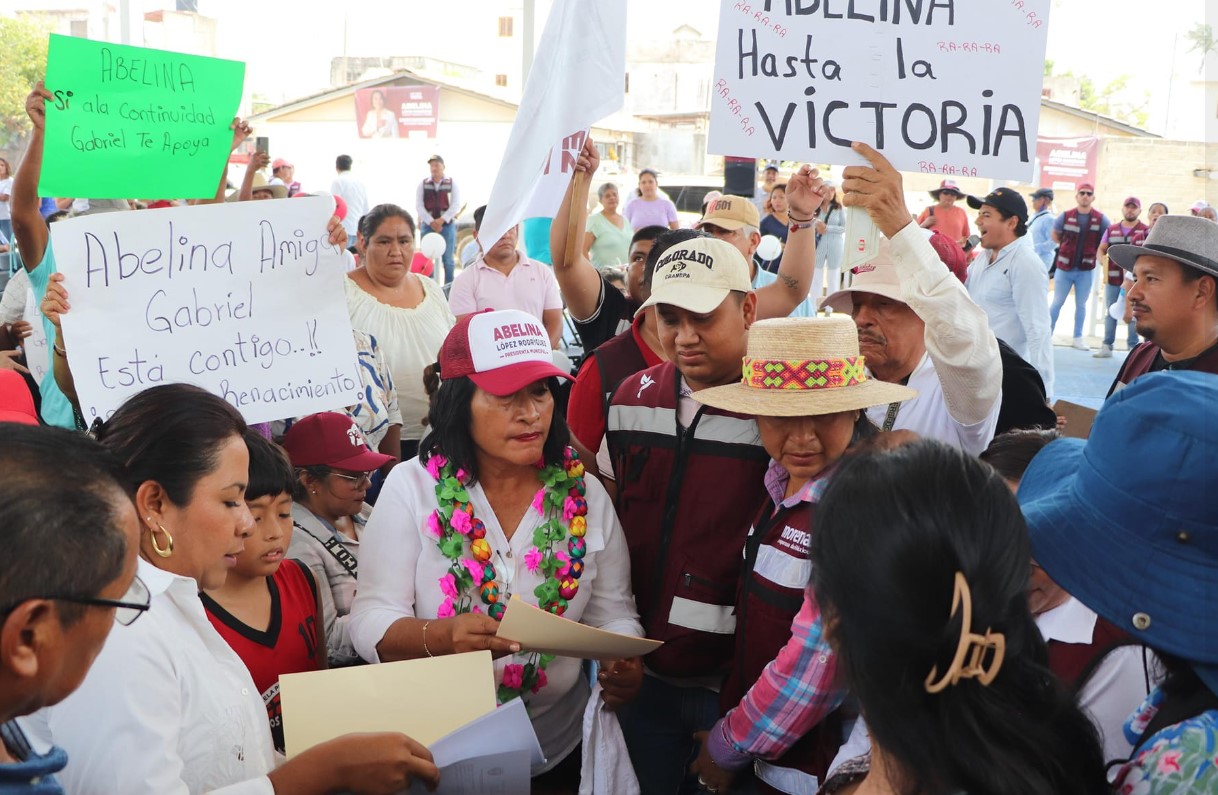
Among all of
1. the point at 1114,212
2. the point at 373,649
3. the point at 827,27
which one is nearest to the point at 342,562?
the point at 373,649

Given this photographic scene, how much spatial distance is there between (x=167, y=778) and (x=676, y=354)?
1723 millimetres

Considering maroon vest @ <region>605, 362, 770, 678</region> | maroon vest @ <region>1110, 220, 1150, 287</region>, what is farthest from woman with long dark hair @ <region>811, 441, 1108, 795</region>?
maroon vest @ <region>1110, 220, 1150, 287</region>

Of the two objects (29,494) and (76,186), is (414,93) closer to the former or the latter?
(76,186)

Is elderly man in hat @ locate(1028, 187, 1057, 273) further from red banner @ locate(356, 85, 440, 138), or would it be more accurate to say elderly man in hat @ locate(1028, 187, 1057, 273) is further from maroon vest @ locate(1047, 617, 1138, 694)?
red banner @ locate(356, 85, 440, 138)

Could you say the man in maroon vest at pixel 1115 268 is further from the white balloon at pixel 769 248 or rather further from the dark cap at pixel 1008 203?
the dark cap at pixel 1008 203

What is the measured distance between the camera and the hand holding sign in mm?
2828

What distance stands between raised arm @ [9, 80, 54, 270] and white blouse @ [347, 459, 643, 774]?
1.94 metres

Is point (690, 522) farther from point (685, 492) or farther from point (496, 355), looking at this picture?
point (496, 355)

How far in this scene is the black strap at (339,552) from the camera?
3.11 m

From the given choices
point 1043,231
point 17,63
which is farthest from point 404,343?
point 17,63

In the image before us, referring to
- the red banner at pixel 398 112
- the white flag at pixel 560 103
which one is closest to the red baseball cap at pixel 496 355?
the white flag at pixel 560 103

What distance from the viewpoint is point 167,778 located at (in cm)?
166

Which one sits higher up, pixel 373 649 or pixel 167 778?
pixel 167 778

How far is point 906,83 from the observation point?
10.2 ft
